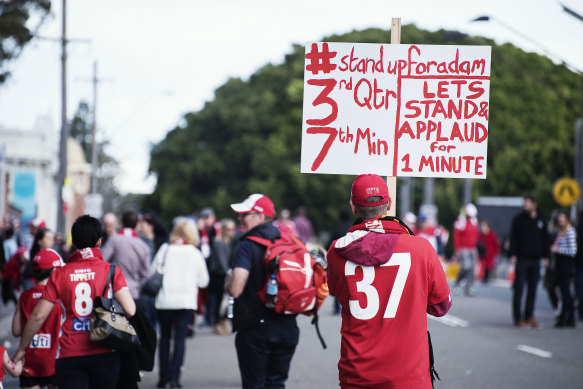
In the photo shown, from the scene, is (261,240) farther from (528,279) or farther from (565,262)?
(565,262)

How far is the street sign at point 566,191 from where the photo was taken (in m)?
20.7

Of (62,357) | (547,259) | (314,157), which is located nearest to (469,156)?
(314,157)

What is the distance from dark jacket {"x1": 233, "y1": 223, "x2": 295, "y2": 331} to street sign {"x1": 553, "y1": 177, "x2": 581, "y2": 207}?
15024 millimetres

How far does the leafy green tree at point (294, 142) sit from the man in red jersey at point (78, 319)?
41.6 m

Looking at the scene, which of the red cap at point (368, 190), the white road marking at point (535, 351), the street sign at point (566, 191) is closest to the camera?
the red cap at point (368, 190)

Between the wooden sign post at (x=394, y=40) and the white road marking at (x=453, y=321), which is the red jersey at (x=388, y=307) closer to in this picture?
the wooden sign post at (x=394, y=40)

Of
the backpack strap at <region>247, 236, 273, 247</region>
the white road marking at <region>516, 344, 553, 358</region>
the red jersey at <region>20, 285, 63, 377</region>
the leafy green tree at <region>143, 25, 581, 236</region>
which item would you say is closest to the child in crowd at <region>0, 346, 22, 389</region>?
the red jersey at <region>20, 285, 63, 377</region>

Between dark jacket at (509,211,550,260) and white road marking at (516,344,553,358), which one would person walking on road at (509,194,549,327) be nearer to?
dark jacket at (509,211,550,260)

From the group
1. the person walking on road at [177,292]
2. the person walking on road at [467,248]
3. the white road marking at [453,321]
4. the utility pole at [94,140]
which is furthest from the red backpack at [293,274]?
the utility pole at [94,140]

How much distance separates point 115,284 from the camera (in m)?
6.10

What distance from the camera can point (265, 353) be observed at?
675 centimetres

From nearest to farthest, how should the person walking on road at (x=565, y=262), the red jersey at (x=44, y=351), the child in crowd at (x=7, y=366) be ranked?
1. the child in crowd at (x=7, y=366)
2. the red jersey at (x=44, y=351)
3. the person walking on road at (x=565, y=262)

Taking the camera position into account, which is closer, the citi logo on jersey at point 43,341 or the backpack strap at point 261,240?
the backpack strap at point 261,240

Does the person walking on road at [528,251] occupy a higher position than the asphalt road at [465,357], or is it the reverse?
the person walking on road at [528,251]
